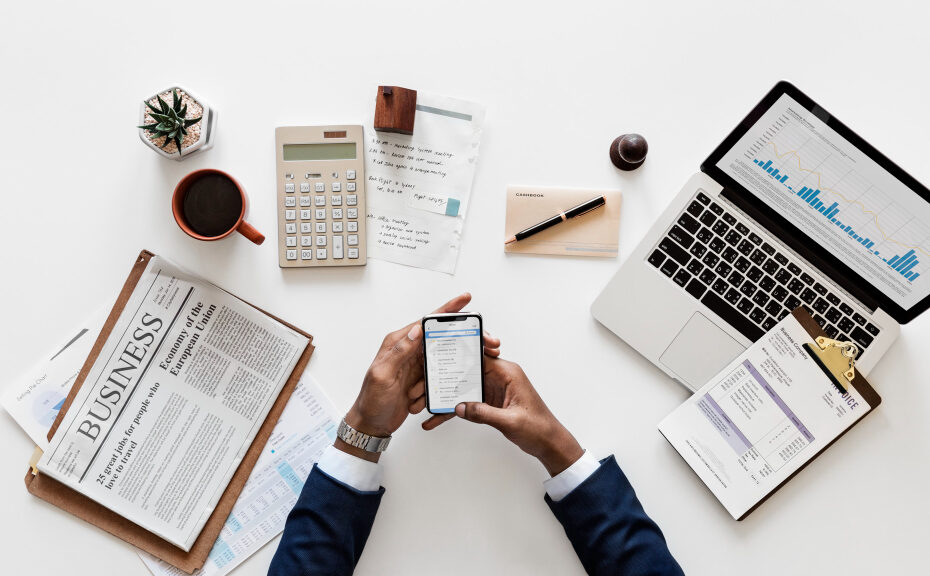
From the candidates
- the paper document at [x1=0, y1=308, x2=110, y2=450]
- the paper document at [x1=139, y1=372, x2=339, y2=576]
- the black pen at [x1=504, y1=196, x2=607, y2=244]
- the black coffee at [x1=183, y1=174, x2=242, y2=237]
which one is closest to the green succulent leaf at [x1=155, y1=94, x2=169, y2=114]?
the black coffee at [x1=183, y1=174, x2=242, y2=237]

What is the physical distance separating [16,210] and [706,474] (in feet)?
3.93

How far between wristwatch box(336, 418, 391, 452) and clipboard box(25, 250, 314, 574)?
146 millimetres

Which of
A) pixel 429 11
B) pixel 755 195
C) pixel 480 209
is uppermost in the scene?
pixel 429 11

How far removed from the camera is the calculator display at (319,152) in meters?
0.89

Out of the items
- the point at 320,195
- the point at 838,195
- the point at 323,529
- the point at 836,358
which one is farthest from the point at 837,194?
the point at 323,529

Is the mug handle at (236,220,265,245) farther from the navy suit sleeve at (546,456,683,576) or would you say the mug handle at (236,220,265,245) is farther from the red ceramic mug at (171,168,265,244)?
the navy suit sleeve at (546,456,683,576)

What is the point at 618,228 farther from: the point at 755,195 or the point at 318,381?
the point at 318,381

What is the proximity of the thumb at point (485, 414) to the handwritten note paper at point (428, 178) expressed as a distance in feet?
0.75

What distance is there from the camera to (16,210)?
907mm

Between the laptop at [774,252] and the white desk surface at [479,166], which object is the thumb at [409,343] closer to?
the white desk surface at [479,166]

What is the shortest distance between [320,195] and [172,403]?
415 millimetres

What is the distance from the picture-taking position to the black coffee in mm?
855

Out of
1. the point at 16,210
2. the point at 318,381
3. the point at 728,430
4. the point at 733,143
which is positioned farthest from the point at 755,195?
the point at 16,210

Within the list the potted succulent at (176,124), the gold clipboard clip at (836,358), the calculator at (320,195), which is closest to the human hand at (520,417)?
the calculator at (320,195)
